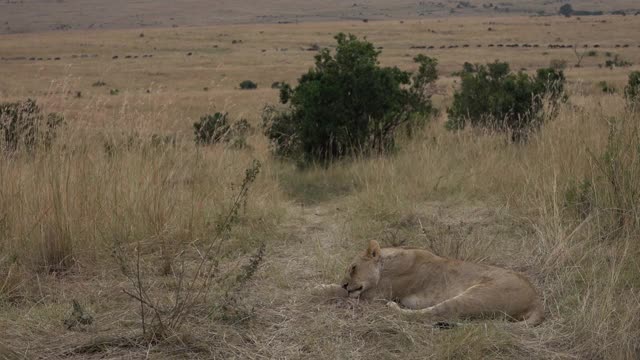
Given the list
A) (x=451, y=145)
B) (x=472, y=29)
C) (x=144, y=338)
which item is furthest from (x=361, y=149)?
(x=472, y=29)

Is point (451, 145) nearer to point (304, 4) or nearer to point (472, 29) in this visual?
point (472, 29)

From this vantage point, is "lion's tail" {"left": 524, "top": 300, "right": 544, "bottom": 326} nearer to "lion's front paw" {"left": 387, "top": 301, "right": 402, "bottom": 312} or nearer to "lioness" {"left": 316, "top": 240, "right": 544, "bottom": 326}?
"lioness" {"left": 316, "top": 240, "right": 544, "bottom": 326}

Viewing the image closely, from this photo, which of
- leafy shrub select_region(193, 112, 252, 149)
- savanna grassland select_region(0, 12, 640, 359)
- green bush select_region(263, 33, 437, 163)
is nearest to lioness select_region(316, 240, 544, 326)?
savanna grassland select_region(0, 12, 640, 359)

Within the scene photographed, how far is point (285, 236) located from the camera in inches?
257

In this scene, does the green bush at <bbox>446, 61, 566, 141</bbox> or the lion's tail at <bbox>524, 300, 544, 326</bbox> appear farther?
the green bush at <bbox>446, 61, 566, 141</bbox>

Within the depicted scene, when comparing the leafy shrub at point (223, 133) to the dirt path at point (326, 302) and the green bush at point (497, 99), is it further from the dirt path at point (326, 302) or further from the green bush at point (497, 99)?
the green bush at point (497, 99)

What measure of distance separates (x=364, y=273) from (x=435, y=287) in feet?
1.59

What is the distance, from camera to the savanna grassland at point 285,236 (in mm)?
4164

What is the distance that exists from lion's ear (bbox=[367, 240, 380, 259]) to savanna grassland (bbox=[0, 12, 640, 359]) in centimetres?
40

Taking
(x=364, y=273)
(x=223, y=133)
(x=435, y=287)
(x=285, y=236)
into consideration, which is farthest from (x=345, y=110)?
(x=435, y=287)

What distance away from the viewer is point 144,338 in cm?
410

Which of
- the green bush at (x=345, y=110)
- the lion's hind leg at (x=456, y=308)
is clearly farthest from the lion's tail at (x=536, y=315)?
the green bush at (x=345, y=110)

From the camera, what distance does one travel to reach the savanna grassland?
416 cm

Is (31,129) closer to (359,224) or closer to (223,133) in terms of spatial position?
(359,224)
